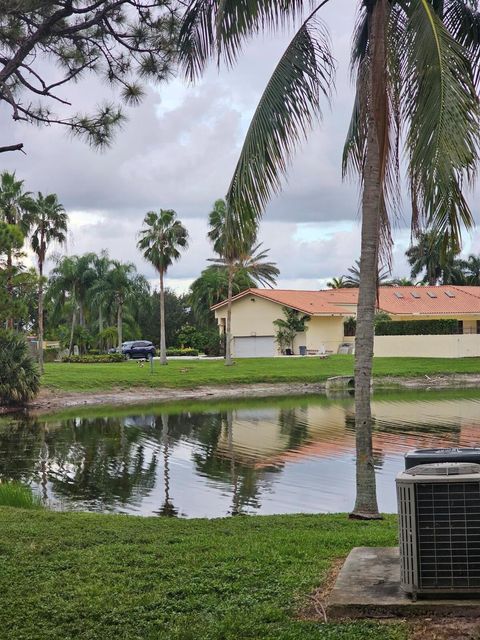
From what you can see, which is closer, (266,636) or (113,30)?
(266,636)

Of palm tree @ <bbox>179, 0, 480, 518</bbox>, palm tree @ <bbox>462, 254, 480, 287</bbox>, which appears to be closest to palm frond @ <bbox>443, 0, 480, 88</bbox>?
palm tree @ <bbox>179, 0, 480, 518</bbox>

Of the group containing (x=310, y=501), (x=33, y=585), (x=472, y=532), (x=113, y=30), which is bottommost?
(x=310, y=501)

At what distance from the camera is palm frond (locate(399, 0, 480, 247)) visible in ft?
23.7

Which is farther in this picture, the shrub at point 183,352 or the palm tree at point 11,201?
the shrub at point 183,352

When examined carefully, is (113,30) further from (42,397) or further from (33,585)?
(42,397)

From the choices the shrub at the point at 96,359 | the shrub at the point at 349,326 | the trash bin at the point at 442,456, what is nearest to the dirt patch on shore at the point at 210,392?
the shrub at the point at 349,326

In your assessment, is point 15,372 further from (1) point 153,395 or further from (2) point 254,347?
(2) point 254,347

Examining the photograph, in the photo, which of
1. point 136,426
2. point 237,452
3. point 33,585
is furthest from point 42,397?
point 33,585

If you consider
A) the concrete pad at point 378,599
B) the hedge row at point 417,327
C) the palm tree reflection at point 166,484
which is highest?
the hedge row at point 417,327

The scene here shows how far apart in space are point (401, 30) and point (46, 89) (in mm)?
4372

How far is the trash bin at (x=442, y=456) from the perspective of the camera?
20.2ft

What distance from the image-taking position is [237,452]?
2434cm

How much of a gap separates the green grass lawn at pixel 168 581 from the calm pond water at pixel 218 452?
6532 mm

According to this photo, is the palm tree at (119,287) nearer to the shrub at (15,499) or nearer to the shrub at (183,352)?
the shrub at (183,352)
